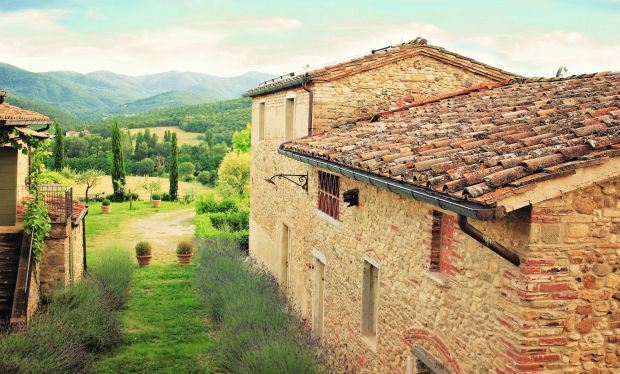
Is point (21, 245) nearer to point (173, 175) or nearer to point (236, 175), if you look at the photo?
point (236, 175)

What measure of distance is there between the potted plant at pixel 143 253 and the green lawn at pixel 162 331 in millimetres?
1813

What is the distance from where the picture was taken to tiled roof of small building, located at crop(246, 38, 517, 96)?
11.6 metres

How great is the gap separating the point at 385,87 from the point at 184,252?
11393 mm

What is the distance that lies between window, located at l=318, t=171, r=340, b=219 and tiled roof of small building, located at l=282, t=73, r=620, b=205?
0.70 metres

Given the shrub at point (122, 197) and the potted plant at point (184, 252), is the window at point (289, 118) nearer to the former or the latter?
the potted plant at point (184, 252)

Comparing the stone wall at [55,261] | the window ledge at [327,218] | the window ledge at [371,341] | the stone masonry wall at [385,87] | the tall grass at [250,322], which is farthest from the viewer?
the stone wall at [55,261]

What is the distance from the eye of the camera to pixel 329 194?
33.9 ft

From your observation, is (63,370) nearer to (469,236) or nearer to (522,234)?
(469,236)

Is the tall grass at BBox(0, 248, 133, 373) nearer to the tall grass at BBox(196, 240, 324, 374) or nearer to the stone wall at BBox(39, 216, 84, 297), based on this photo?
the stone wall at BBox(39, 216, 84, 297)

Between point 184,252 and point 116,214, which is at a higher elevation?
point 184,252

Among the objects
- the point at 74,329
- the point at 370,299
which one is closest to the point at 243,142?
the point at 74,329

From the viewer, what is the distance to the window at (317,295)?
10938mm

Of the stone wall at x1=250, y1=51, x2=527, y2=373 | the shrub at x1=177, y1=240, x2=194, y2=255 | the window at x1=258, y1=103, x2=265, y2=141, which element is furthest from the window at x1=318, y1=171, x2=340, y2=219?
the shrub at x1=177, y1=240, x2=194, y2=255

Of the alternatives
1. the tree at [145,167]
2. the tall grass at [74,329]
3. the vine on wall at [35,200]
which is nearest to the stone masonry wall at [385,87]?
the tall grass at [74,329]
